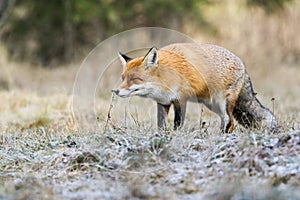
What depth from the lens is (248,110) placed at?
848cm

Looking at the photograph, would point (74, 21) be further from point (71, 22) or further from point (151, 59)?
point (151, 59)

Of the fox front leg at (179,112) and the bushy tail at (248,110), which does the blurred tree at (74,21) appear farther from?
the fox front leg at (179,112)

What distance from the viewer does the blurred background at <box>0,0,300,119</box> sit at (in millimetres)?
17922

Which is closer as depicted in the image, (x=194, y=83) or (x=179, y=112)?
(x=179, y=112)

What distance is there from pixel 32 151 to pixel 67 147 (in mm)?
347

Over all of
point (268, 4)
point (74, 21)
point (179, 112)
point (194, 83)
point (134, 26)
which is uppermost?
point (268, 4)

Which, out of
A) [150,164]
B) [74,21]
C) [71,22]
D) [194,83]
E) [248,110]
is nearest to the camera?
[150,164]

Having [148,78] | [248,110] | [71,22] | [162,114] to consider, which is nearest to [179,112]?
[162,114]

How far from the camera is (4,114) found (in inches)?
442

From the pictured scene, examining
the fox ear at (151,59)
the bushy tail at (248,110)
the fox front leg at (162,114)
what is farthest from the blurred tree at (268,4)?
the fox ear at (151,59)

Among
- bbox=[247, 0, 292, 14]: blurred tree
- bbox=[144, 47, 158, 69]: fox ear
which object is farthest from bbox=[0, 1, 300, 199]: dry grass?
bbox=[247, 0, 292, 14]: blurred tree

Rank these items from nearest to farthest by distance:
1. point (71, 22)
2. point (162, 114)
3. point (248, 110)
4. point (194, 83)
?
point (194, 83)
point (162, 114)
point (248, 110)
point (71, 22)

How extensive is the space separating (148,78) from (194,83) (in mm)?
542

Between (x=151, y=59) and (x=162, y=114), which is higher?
(x=151, y=59)
